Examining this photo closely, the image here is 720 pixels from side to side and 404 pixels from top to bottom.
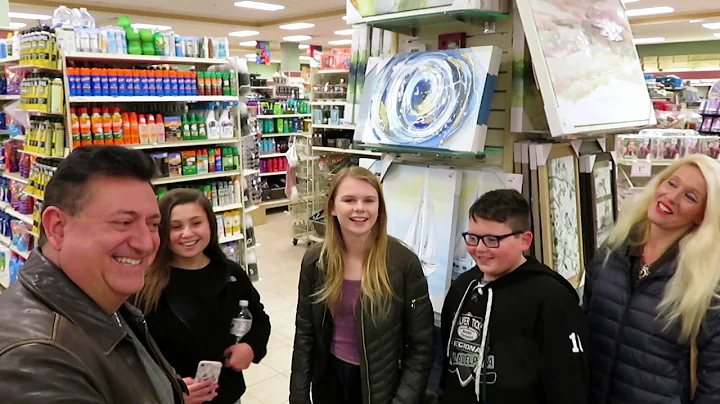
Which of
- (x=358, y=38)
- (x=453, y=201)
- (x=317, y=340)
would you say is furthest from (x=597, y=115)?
(x=317, y=340)

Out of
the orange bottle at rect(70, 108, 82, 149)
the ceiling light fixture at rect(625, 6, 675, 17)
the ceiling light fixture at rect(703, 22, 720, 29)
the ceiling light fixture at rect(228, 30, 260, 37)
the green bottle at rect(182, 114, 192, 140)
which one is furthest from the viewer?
the ceiling light fixture at rect(228, 30, 260, 37)

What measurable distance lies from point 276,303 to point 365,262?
10.7 ft

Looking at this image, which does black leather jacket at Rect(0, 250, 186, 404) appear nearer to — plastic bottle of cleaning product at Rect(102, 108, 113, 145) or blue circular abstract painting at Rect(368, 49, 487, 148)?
blue circular abstract painting at Rect(368, 49, 487, 148)

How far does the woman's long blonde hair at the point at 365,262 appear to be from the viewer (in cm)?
176

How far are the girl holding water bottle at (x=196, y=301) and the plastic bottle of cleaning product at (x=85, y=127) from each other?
7.72 ft

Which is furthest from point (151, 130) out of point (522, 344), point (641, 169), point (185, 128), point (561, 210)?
point (641, 169)

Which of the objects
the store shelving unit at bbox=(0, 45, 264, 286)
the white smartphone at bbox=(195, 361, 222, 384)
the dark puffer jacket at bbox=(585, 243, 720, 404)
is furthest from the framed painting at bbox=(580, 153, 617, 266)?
the store shelving unit at bbox=(0, 45, 264, 286)

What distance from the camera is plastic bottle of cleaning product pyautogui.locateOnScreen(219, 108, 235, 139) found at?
4.52 meters

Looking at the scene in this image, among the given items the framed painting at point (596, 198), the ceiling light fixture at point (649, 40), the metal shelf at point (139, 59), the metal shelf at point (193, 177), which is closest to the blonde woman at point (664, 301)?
the framed painting at point (596, 198)

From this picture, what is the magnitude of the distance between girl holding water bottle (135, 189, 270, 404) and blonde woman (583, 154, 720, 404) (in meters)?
1.22

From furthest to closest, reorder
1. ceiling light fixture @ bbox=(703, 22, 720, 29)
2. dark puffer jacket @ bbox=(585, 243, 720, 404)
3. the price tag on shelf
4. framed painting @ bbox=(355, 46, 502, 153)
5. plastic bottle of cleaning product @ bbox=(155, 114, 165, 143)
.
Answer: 1. ceiling light fixture @ bbox=(703, 22, 720, 29)
2. the price tag on shelf
3. plastic bottle of cleaning product @ bbox=(155, 114, 165, 143)
4. framed painting @ bbox=(355, 46, 502, 153)
5. dark puffer jacket @ bbox=(585, 243, 720, 404)

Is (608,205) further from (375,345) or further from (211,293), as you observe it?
(211,293)

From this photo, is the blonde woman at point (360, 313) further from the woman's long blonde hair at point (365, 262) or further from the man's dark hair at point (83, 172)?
the man's dark hair at point (83, 172)

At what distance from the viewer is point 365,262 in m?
1.83
